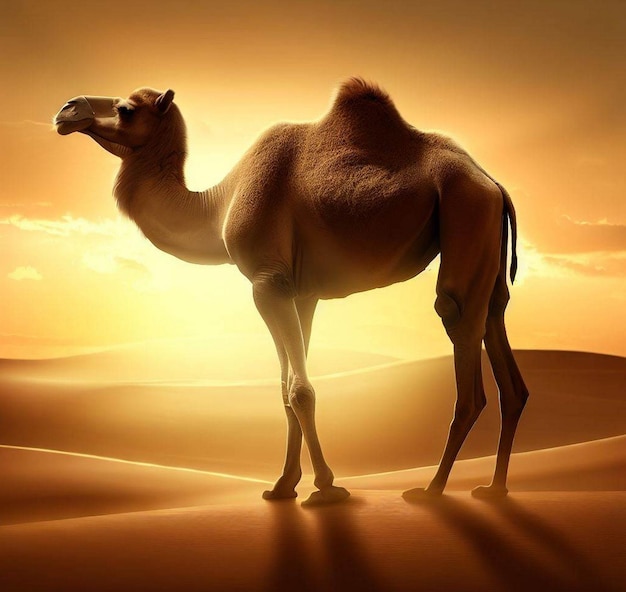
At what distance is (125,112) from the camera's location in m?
5.21

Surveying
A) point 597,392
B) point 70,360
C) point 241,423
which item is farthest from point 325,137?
point 70,360

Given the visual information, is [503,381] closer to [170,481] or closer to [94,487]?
[170,481]

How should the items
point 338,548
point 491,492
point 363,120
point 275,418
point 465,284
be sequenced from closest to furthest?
1. point 338,548
2. point 465,284
3. point 491,492
4. point 363,120
5. point 275,418

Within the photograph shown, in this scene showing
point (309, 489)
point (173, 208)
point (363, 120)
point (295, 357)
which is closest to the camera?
point (295, 357)

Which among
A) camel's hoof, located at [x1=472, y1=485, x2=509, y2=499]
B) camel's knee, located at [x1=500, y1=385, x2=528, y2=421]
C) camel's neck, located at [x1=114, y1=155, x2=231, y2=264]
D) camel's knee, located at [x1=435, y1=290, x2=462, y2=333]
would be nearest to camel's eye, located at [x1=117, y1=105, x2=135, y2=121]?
camel's neck, located at [x1=114, y1=155, x2=231, y2=264]

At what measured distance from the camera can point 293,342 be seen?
14.9 ft

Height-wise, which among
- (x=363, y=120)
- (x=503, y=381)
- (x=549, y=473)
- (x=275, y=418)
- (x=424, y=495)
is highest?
(x=363, y=120)

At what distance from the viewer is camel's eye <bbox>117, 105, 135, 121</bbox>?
5.20m

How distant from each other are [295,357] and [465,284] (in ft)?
3.22

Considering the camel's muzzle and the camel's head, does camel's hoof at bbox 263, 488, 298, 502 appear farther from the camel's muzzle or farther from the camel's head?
the camel's muzzle

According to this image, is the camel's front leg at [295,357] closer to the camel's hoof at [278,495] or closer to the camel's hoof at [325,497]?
the camel's hoof at [325,497]

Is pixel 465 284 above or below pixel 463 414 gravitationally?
above

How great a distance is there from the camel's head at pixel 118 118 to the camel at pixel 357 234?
0.04 metres

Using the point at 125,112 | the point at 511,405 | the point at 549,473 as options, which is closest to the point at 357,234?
the point at 511,405
